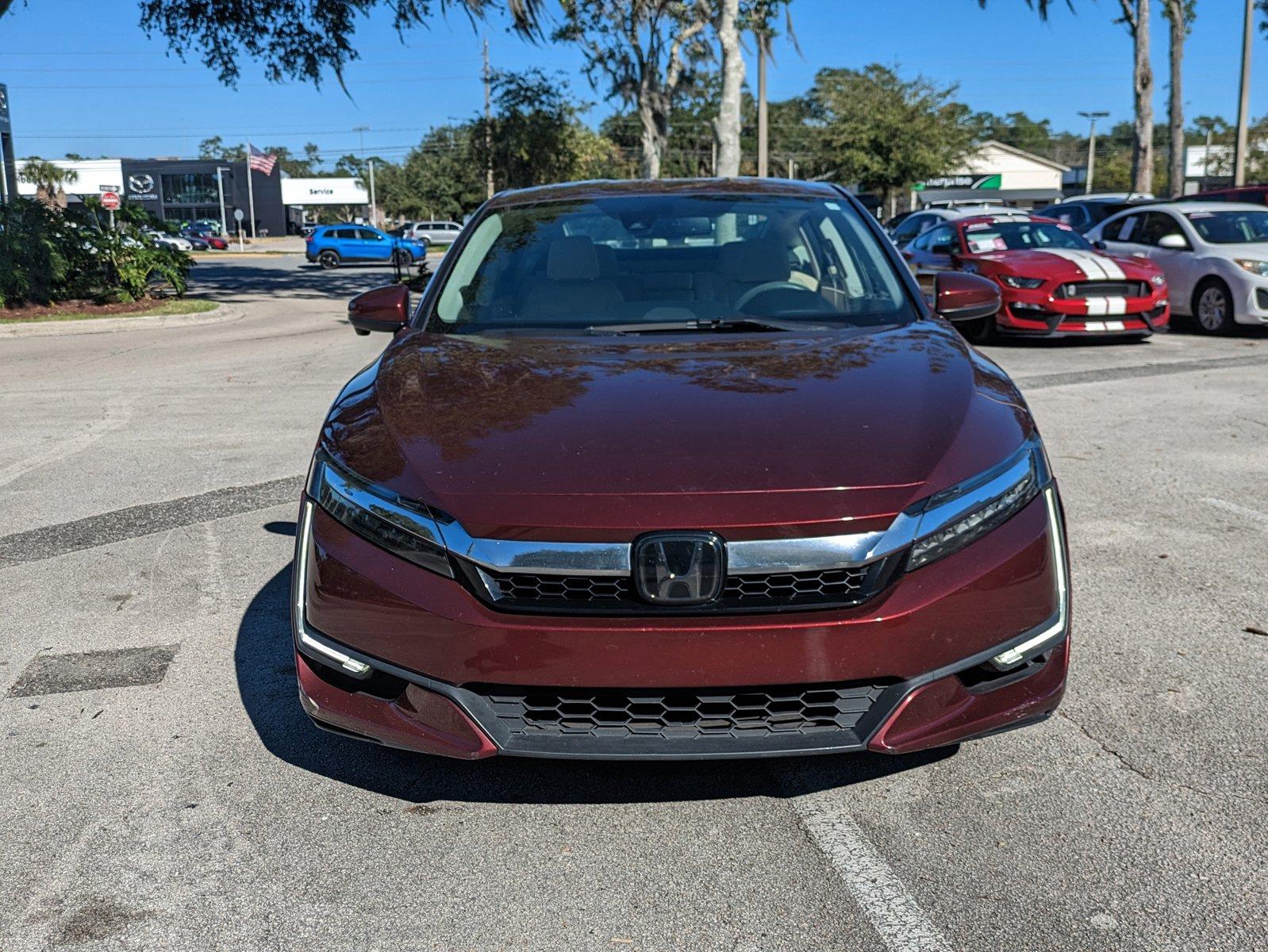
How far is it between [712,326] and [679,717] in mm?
1528

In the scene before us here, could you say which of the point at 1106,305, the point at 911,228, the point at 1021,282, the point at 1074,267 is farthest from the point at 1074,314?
the point at 911,228

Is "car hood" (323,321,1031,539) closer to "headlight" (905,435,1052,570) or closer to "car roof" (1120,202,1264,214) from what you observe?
"headlight" (905,435,1052,570)

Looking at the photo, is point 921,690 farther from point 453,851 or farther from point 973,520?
point 453,851

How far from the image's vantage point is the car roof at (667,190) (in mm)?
4566

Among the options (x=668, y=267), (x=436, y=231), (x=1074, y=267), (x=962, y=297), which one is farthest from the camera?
(x=436, y=231)

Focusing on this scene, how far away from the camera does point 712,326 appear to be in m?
3.75

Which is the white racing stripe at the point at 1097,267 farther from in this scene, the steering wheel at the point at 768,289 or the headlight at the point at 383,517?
the headlight at the point at 383,517

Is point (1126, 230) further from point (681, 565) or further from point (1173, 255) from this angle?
point (681, 565)

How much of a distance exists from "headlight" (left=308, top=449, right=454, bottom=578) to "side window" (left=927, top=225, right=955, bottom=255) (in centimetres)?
1203

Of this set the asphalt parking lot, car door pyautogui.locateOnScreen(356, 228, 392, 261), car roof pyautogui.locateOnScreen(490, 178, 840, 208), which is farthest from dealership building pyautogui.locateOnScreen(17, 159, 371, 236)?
the asphalt parking lot

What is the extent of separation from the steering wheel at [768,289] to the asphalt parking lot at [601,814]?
148cm

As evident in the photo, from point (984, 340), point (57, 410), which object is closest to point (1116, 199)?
point (984, 340)

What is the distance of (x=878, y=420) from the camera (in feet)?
9.31

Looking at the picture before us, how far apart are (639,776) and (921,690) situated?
32.8 inches
